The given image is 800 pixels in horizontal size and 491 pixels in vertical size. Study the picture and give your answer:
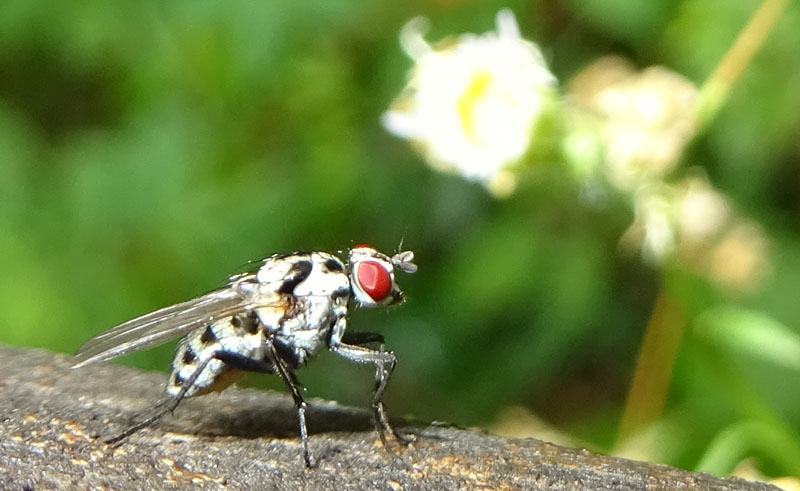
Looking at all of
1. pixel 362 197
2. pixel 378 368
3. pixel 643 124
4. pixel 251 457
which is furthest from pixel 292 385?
pixel 362 197

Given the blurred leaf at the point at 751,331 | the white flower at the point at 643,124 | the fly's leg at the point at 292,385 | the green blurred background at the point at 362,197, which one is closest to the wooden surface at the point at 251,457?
the fly's leg at the point at 292,385

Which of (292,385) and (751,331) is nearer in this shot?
(292,385)

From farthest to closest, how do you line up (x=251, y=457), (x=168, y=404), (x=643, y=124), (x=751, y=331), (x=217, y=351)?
(x=643, y=124) → (x=751, y=331) → (x=217, y=351) → (x=168, y=404) → (x=251, y=457)

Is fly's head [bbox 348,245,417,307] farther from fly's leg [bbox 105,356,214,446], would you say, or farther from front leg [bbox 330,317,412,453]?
fly's leg [bbox 105,356,214,446]

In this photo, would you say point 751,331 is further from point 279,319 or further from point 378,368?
point 279,319

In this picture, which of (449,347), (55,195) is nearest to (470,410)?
(449,347)

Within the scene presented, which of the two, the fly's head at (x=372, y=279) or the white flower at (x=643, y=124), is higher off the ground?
the white flower at (x=643, y=124)

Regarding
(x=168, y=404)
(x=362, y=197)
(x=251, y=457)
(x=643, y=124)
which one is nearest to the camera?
(x=251, y=457)

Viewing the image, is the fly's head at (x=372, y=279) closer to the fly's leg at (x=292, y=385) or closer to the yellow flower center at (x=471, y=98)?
the fly's leg at (x=292, y=385)

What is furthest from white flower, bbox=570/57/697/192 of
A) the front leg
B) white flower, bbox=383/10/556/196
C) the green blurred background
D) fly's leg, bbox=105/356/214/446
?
fly's leg, bbox=105/356/214/446

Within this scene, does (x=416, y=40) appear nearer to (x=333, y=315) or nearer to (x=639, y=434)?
(x=333, y=315)
